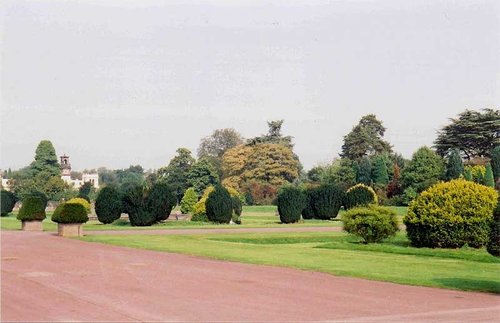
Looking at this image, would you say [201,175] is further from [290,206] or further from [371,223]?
[371,223]

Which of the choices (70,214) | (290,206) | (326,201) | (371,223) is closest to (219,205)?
(290,206)

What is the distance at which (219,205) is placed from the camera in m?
39.4

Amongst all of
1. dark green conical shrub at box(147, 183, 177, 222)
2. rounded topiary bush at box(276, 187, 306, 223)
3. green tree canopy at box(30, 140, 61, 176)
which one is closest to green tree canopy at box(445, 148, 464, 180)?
rounded topiary bush at box(276, 187, 306, 223)

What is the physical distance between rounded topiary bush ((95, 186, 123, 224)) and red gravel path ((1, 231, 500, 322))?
23.1 m

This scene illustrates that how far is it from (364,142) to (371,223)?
6310 centimetres

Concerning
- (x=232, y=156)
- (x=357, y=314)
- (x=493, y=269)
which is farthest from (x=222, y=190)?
(x=232, y=156)

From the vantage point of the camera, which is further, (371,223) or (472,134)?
(472,134)

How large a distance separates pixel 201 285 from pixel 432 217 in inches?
428

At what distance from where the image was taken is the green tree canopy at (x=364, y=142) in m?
84.3

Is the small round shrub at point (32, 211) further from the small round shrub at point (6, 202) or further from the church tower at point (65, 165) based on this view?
the church tower at point (65, 165)

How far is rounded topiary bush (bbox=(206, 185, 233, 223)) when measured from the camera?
39438 millimetres

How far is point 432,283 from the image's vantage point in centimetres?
1297

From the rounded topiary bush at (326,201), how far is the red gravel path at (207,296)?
30095mm

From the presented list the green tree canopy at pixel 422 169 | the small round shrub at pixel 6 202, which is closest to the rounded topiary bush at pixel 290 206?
the green tree canopy at pixel 422 169
